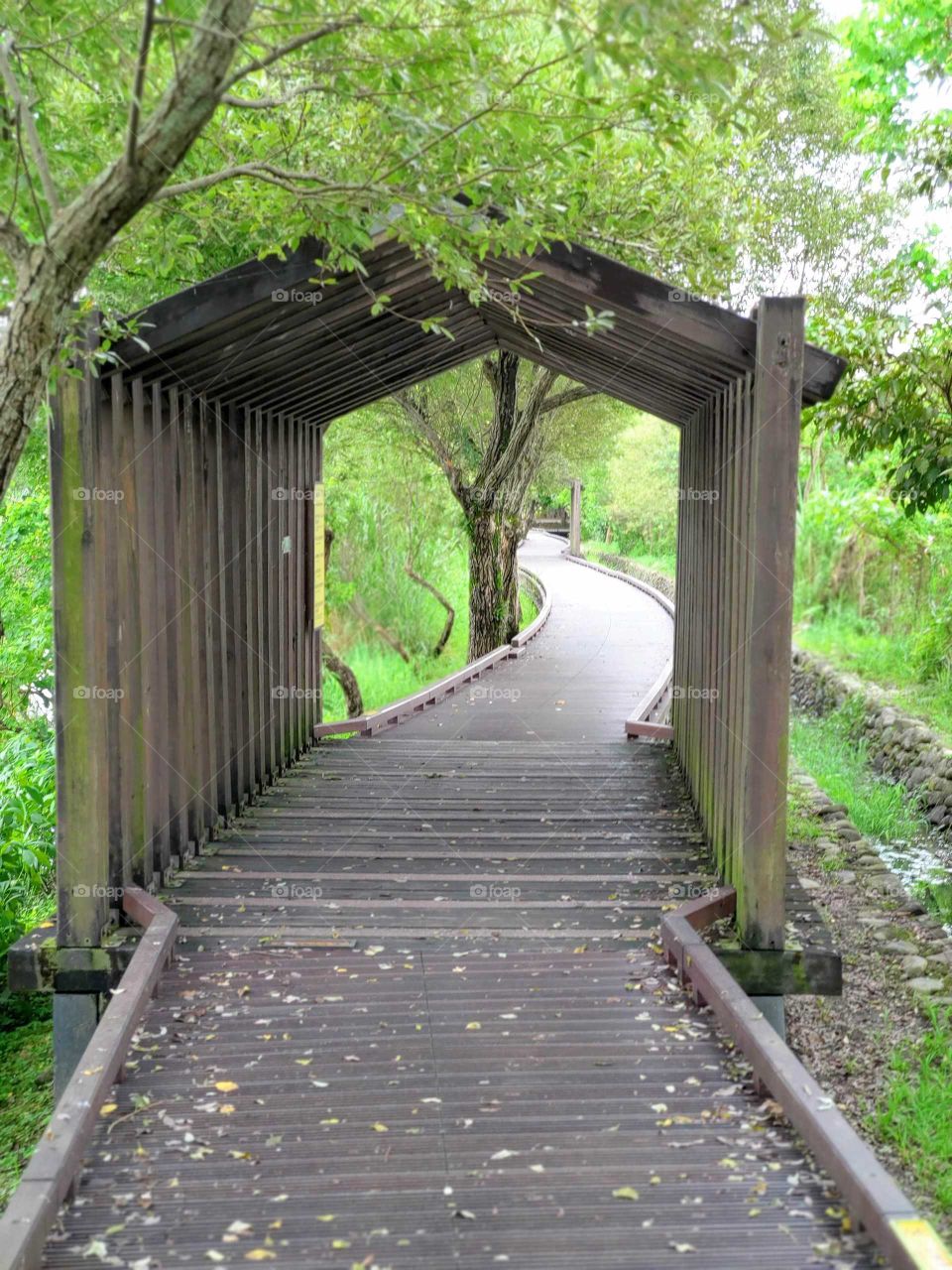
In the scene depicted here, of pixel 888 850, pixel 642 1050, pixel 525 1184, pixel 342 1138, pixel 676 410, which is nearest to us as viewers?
pixel 525 1184

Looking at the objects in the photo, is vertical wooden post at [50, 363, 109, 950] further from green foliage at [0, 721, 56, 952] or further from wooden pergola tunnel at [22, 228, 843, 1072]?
green foliage at [0, 721, 56, 952]

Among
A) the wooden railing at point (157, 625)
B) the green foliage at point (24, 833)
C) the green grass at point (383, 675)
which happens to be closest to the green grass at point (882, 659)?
the green grass at point (383, 675)

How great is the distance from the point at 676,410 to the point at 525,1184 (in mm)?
6319

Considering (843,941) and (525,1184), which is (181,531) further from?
(843,941)

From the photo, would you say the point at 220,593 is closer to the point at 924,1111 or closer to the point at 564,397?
the point at 924,1111

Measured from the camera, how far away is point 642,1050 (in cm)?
433

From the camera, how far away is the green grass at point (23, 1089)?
6094 mm

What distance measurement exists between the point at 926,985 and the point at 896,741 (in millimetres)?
6472

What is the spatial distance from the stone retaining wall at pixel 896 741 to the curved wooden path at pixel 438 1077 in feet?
17.2

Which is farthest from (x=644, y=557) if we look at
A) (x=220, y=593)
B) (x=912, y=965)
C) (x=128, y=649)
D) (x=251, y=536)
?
(x=128, y=649)

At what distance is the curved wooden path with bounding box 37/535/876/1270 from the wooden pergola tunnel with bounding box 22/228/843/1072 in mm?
526

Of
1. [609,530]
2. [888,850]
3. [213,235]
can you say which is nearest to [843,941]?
[888,850]

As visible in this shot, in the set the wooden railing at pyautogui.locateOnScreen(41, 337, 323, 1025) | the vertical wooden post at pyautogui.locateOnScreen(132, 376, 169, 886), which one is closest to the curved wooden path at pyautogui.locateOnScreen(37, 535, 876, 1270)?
the vertical wooden post at pyautogui.locateOnScreen(132, 376, 169, 886)

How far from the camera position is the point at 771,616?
4.94 meters
